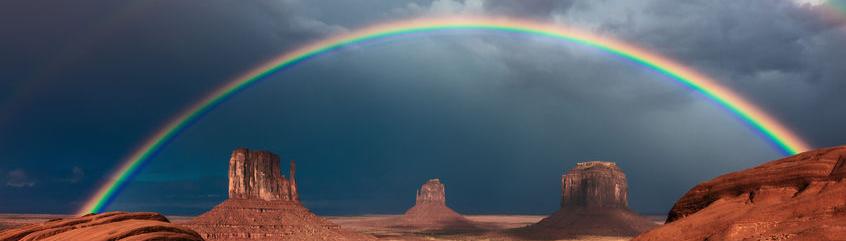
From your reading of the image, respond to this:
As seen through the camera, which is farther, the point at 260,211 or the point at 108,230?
the point at 260,211

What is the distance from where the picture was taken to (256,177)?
404 ft

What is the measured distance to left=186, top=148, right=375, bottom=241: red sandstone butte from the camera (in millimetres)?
102938

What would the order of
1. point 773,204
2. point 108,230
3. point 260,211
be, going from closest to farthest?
point 773,204, point 108,230, point 260,211

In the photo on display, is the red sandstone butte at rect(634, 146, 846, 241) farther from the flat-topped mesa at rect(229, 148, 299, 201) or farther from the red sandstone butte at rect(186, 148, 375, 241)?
the flat-topped mesa at rect(229, 148, 299, 201)

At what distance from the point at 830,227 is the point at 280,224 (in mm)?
102678

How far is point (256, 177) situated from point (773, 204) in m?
113

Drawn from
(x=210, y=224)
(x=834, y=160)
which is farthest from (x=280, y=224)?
(x=834, y=160)

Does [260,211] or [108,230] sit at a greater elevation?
[108,230]

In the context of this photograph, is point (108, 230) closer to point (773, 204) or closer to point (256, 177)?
point (773, 204)

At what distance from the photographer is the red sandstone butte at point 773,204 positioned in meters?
15.8

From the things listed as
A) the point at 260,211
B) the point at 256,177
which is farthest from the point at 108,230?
the point at 256,177

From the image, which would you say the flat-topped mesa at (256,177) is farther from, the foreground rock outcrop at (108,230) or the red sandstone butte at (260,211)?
the foreground rock outcrop at (108,230)

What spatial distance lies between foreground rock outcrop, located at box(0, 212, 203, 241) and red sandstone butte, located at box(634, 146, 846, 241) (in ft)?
48.1

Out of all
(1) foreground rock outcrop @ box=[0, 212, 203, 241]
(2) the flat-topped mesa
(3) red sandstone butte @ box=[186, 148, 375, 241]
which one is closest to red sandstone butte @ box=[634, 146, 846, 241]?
(1) foreground rock outcrop @ box=[0, 212, 203, 241]
